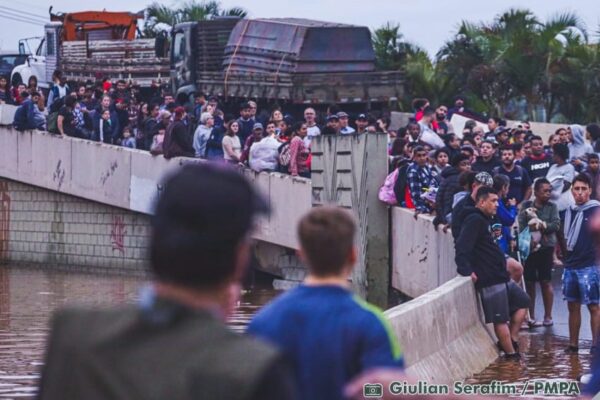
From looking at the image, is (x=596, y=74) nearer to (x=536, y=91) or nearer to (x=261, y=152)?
(x=536, y=91)

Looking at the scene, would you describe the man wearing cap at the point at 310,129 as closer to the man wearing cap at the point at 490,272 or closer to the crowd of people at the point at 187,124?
the crowd of people at the point at 187,124

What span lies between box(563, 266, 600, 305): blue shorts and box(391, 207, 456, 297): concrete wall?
2.65m

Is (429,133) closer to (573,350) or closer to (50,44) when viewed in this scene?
(573,350)

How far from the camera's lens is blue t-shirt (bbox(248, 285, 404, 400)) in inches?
170

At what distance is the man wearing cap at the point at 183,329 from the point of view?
2768 millimetres

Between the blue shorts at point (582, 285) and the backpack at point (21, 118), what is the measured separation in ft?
65.9

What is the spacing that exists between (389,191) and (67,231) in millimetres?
13954

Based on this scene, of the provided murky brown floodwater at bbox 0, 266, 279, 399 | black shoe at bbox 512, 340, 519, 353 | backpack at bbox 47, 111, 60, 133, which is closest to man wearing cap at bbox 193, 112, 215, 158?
murky brown floodwater at bbox 0, 266, 279, 399

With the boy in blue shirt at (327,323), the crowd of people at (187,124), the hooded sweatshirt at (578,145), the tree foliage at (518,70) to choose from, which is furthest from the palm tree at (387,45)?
the boy in blue shirt at (327,323)

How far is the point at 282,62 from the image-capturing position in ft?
109

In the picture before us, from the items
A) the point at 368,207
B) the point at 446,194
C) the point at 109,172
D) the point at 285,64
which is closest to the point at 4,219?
the point at 109,172

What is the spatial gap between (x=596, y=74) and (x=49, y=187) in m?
17.7

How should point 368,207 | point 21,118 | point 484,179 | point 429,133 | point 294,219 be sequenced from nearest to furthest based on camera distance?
point 484,179, point 368,207, point 429,133, point 294,219, point 21,118

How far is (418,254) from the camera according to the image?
61.6 feet
